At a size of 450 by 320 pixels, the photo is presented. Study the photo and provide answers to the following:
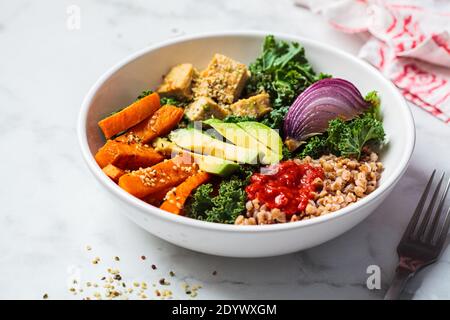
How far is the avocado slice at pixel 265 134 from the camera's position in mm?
3240

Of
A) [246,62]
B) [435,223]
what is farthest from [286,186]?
[246,62]

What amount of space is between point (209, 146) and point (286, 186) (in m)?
0.47

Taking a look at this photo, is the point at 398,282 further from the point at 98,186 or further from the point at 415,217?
the point at 98,186

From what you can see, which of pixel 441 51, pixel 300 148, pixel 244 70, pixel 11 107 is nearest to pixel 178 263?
pixel 300 148

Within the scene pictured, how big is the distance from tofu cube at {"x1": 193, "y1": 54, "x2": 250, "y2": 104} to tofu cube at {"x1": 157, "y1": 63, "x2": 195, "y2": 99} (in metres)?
0.06

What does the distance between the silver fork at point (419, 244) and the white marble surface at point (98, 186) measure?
101mm

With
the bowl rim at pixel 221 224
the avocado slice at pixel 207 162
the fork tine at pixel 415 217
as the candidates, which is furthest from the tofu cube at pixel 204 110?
the fork tine at pixel 415 217

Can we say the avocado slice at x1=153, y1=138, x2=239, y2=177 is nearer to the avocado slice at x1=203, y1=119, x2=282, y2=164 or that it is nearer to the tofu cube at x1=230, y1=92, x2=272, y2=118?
the avocado slice at x1=203, y1=119, x2=282, y2=164

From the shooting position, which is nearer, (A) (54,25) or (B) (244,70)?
(B) (244,70)

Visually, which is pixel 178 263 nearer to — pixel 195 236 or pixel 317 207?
pixel 195 236

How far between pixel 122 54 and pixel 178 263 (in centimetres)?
196

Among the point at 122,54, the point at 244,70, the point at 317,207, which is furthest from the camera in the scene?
the point at 122,54

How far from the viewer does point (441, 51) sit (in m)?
4.03

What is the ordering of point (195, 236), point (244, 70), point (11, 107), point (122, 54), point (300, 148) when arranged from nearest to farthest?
point (195, 236) < point (300, 148) < point (244, 70) < point (11, 107) < point (122, 54)
